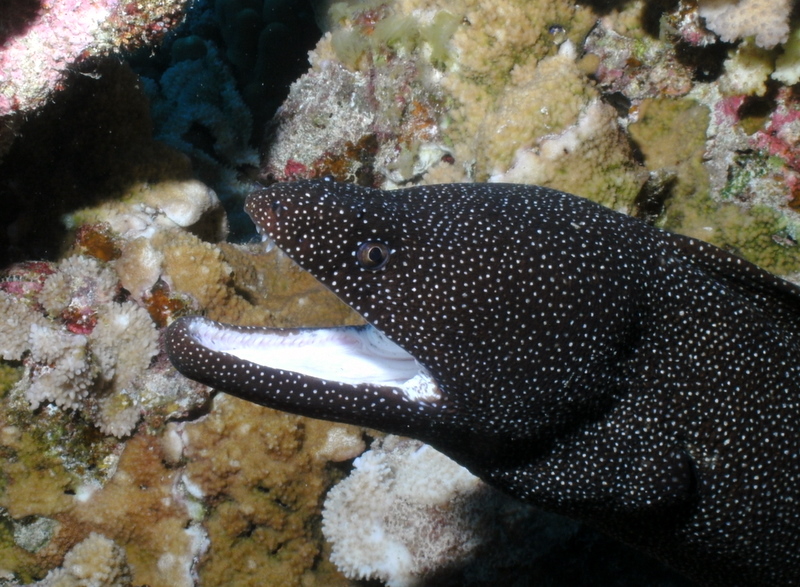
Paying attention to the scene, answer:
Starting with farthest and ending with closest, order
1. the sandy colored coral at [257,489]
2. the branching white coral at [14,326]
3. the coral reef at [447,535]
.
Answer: the sandy colored coral at [257,489] → the coral reef at [447,535] → the branching white coral at [14,326]

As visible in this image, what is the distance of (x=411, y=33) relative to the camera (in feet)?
16.9

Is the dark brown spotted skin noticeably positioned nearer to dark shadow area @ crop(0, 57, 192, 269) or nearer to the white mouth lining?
the white mouth lining

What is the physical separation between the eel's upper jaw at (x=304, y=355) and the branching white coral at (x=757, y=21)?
10.4 ft

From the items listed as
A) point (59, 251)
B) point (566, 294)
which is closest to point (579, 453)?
point (566, 294)

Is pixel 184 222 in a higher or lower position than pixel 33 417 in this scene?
higher

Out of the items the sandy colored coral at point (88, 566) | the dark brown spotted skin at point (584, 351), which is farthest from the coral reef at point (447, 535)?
the sandy colored coral at point (88, 566)

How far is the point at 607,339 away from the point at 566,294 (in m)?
0.32

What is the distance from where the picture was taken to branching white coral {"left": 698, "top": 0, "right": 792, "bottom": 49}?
3.51 meters

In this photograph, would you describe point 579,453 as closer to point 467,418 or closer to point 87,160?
point 467,418

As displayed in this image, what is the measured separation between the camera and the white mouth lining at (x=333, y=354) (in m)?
2.47

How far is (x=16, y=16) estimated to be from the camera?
10.0 feet

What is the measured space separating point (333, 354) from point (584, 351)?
1171 mm

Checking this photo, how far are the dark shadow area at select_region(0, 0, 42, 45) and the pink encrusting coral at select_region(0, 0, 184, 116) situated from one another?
14mm

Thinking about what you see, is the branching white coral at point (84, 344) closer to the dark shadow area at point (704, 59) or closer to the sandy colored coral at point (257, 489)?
the sandy colored coral at point (257, 489)
